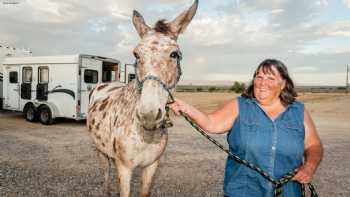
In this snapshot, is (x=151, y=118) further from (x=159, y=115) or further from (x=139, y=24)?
(x=139, y=24)

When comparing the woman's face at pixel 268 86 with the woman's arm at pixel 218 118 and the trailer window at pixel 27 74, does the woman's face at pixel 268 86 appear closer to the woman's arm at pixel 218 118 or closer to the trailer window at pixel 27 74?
the woman's arm at pixel 218 118

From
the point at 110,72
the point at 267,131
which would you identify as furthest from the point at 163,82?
the point at 110,72

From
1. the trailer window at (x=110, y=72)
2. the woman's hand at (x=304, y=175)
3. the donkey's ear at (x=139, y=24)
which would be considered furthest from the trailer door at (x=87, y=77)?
the woman's hand at (x=304, y=175)

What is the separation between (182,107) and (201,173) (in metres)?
4.74

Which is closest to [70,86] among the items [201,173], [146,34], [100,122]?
[201,173]

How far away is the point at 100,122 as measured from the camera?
16.2 ft

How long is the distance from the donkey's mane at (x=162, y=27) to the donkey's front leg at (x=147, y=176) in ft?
5.60

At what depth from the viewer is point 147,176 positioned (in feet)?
14.2

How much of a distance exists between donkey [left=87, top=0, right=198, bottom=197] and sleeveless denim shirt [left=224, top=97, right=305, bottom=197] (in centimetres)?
74

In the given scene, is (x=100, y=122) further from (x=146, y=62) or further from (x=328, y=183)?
(x=328, y=183)

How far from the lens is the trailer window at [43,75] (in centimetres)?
1577

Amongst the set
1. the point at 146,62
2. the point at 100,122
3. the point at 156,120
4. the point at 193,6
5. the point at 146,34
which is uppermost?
the point at 193,6

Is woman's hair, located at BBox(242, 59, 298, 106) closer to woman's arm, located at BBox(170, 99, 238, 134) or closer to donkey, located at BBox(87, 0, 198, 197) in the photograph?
woman's arm, located at BBox(170, 99, 238, 134)

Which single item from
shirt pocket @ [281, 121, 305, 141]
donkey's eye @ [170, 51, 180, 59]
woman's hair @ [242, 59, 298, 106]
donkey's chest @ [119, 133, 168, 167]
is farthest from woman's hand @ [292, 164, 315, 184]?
donkey's chest @ [119, 133, 168, 167]
